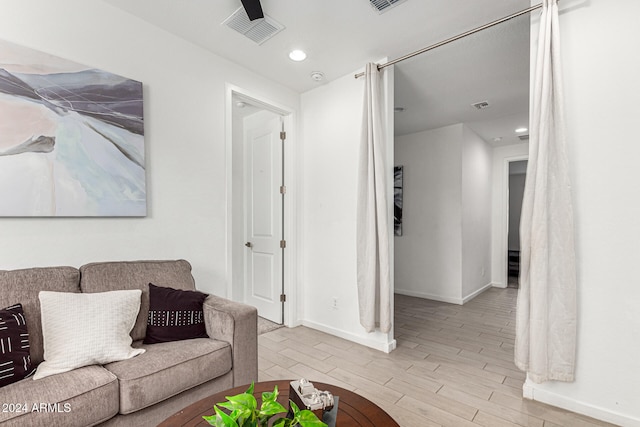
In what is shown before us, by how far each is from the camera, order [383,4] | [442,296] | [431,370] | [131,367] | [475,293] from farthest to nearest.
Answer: [475,293]
[442,296]
[431,370]
[383,4]
[131,367]

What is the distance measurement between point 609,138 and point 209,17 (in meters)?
2.75

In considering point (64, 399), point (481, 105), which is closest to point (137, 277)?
point (64, 399)

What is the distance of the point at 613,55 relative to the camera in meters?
1.86

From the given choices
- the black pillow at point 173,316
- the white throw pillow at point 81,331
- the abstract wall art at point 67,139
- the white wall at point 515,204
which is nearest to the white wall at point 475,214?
the white wall at point 515,204

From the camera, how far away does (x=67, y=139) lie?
196 cm

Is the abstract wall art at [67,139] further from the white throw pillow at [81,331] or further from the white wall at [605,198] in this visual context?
the white wall at [605,198]

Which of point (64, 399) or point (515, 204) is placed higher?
point (515, 204)

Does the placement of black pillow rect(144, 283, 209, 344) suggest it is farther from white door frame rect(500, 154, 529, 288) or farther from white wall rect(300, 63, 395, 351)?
white door frame rect(500, 154, 529, 288)

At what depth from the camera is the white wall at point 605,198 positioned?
5.90ft

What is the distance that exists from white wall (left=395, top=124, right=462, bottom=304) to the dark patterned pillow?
4624 millimetres

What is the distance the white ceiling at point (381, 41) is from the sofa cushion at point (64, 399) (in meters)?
2.31

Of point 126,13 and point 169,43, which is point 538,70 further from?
point 126,13

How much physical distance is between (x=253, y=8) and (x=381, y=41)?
1120mm

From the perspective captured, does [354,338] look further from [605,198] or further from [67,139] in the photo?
[67,139]
